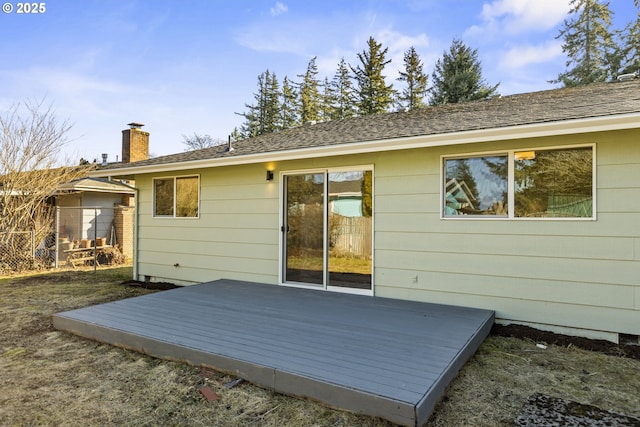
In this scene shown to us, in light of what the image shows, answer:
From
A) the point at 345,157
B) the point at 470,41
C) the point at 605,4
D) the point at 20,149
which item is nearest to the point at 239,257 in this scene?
the point at 345,157

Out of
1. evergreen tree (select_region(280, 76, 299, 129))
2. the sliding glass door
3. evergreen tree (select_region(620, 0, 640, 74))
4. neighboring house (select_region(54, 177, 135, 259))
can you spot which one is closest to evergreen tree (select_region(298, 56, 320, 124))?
evergreen tree (select_region(280, 76, 299, 129))

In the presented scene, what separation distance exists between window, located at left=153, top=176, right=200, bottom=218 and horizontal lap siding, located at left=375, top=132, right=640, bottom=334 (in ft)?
12.6

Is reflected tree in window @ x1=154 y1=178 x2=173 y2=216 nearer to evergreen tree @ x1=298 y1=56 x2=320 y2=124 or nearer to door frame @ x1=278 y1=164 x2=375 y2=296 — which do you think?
door frame @ x1=278 y1=164 x2=375 y2=296

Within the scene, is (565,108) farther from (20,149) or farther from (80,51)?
(20,149)

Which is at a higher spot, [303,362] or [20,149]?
[20,149]

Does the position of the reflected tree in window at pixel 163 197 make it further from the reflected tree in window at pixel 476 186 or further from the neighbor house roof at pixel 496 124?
the reflected tree in window at pixel 476 186

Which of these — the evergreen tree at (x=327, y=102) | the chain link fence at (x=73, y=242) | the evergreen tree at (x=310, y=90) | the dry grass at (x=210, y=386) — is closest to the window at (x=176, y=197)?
the chain link fence at (x=73, y=242)

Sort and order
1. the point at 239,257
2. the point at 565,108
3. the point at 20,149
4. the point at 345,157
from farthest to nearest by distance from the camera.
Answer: the point at 20,149
the point at 239,257
the point at 345,157
the point at 565,108

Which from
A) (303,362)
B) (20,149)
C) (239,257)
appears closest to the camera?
(303,362)

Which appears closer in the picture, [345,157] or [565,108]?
[565,108]

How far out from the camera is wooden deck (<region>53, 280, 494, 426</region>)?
2.44 metres

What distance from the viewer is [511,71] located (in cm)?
2055

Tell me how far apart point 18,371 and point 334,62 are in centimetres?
2419

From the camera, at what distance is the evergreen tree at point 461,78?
2044 cm
